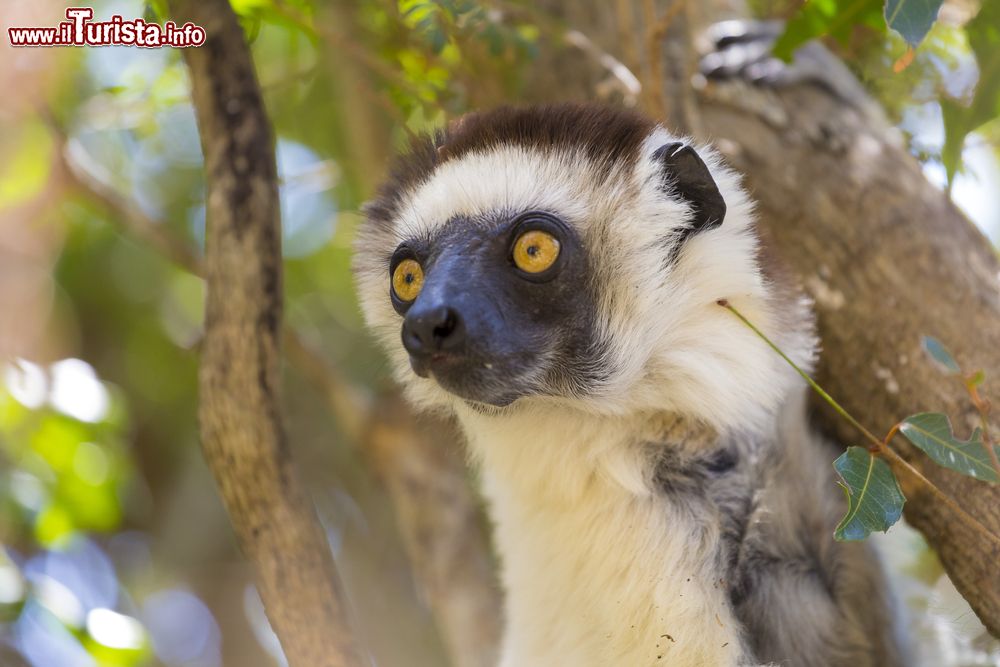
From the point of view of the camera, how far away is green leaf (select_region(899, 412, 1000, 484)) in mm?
2361

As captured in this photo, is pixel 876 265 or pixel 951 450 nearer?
pixel 951 450

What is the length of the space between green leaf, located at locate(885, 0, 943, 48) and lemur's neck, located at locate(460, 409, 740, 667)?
3.99 ft

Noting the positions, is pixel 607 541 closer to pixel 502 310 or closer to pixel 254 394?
pixel 502 310

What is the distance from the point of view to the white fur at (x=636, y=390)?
284 centimetres

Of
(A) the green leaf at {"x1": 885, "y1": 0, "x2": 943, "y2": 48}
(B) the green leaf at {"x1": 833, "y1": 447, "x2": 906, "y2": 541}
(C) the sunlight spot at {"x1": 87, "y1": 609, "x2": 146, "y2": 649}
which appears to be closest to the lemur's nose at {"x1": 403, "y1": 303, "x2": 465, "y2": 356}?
(B) the green leaf at {"x1": 833, "y1": 447, "x2": 906, "y2": 541}

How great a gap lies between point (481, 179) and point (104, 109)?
2636mm

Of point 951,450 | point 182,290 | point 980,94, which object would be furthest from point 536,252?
point 182,290

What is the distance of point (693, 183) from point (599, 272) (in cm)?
37

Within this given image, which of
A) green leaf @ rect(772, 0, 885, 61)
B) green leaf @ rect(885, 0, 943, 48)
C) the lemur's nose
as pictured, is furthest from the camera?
green leaf @ rect(772, 0, 885, 61)

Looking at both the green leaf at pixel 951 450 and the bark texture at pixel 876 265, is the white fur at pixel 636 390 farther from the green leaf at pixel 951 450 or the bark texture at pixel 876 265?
the green leaf at pixel 951 450

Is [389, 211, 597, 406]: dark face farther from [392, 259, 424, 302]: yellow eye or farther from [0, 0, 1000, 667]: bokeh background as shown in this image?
[0, 0, 1000, 667]: bokeh background

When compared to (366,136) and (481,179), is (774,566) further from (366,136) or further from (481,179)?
(366,136)

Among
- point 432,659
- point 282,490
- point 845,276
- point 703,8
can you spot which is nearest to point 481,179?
point 282,490

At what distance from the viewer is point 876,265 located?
136 inches
